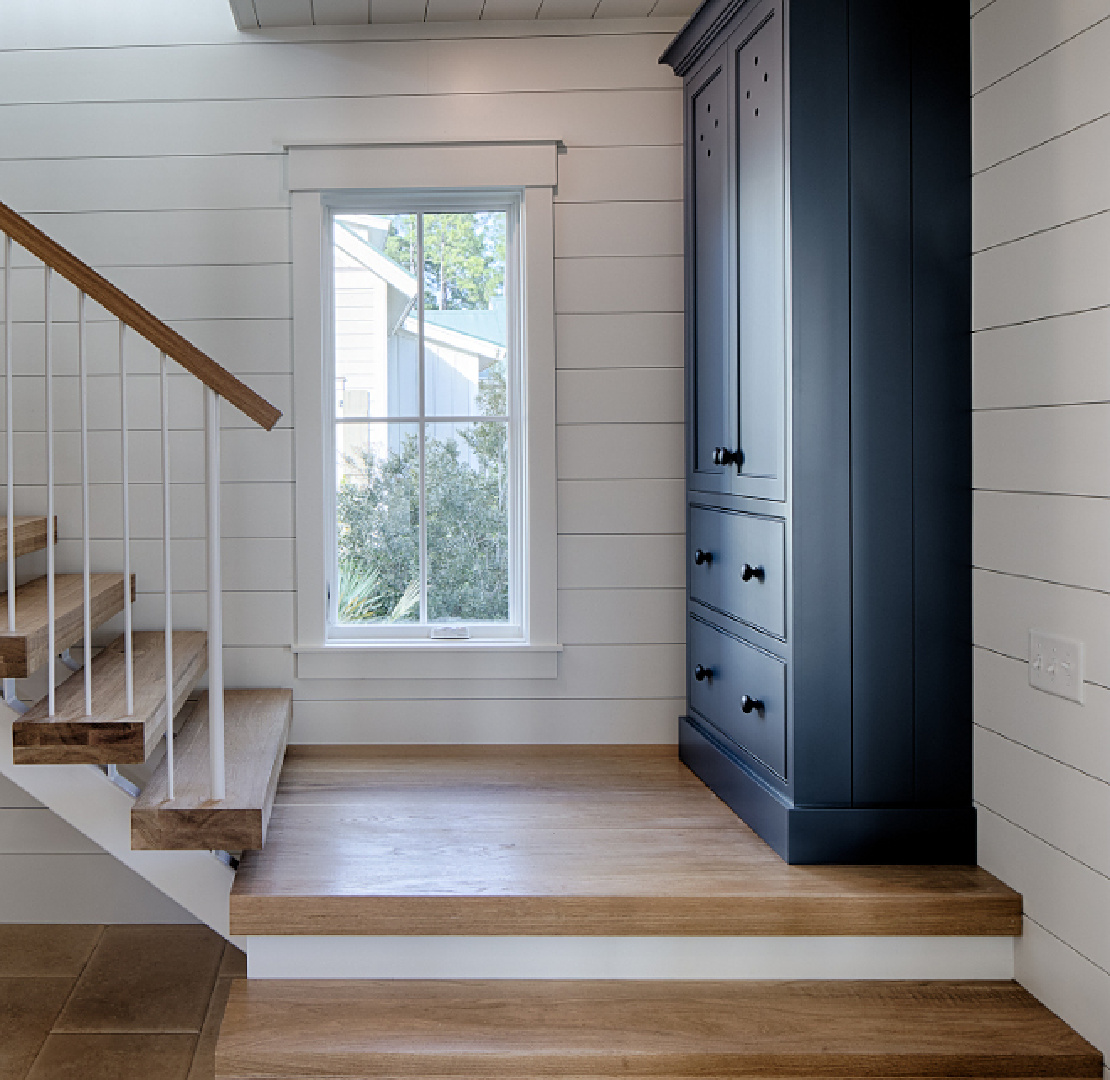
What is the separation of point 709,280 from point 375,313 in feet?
3.31

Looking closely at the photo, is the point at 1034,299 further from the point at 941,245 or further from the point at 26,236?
the point at 26,236

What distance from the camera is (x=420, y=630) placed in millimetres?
2875

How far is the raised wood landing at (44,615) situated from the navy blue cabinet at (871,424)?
1.58 meters

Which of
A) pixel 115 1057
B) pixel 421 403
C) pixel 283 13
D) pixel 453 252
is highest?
pixel 283 13

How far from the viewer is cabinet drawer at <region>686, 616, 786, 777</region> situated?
2121 mm

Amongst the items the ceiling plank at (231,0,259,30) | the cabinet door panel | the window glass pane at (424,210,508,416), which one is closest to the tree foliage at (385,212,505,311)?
the window glass pane at (424,210,508,416)

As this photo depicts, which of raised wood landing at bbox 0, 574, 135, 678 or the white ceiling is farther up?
the white ceiling

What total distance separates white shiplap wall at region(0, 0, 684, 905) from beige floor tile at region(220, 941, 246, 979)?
337mm

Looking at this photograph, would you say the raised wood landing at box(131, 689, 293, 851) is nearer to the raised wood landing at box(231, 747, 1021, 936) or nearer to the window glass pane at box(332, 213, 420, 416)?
the raised wood landing at box(231, 747, 1021, 936)

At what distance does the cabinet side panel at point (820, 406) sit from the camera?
199cm

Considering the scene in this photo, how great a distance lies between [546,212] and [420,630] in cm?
130

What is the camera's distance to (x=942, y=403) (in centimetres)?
203

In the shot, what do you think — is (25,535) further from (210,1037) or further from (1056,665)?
(1056,665)

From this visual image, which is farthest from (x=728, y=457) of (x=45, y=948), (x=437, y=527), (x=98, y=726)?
(x=45, y=948)
